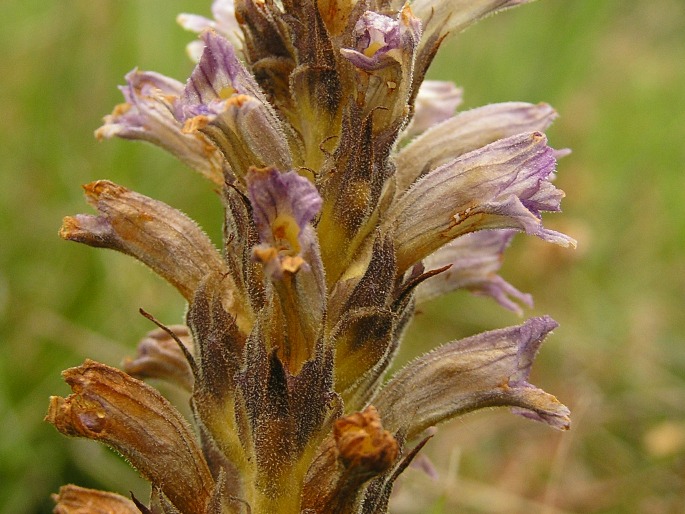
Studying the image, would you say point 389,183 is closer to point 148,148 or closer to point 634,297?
point 148,148

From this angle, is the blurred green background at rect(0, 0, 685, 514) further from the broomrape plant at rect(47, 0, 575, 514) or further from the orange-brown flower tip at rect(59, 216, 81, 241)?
the orange-brown flower tip at rect(59, 216, 81, 241)

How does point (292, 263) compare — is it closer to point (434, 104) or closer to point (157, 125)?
point (157, 125)

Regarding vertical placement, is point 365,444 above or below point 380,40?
below

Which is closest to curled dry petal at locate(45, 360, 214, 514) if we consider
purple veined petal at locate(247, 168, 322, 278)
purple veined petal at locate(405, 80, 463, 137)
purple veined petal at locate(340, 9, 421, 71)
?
purple veined petal at locate(247, 168, 322, 278)

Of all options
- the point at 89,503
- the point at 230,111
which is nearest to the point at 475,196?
the point at 230,111

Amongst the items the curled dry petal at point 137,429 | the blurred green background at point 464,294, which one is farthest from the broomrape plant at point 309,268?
the blurred green background at point 464,294

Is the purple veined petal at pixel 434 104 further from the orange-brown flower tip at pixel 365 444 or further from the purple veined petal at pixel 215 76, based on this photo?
the orange-brown flower tip at pixel 365 444
